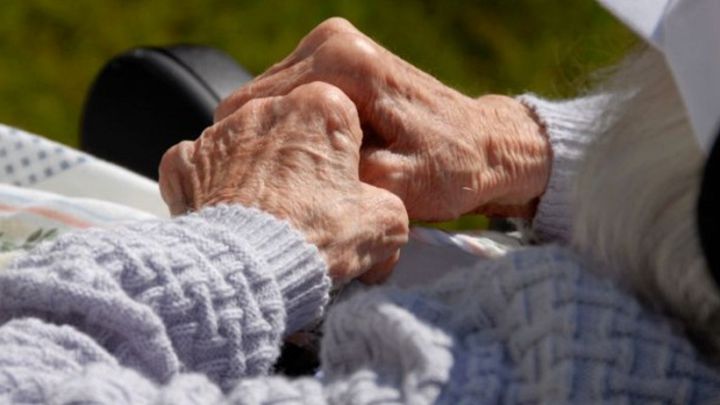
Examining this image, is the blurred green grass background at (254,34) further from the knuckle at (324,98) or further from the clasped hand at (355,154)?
the knuckle at (324,98)

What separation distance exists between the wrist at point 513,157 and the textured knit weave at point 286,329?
0.28m

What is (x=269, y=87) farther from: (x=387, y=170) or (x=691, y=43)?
(x=691, y=43)

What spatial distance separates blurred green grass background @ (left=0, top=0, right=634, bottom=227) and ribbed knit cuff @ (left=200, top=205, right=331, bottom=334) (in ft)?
5.69

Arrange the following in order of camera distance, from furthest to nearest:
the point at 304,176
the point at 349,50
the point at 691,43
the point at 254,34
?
the point at 254,34
the point at 349,50
the point at 304,176
the point at 691,43

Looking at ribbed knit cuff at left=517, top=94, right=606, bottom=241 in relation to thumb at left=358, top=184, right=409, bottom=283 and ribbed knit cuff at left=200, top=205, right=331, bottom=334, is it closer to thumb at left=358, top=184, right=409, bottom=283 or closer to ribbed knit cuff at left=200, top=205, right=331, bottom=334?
thumb at left=358, top=184, right=409, bottom=283

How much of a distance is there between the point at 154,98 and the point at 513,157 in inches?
20.0

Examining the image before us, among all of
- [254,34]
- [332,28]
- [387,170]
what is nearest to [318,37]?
[332,28]

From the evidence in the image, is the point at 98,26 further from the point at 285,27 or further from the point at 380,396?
the point at 380,396

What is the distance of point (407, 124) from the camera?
1.21 meters

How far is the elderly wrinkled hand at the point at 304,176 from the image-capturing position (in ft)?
3.57

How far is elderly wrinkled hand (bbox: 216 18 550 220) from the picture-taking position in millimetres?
1204

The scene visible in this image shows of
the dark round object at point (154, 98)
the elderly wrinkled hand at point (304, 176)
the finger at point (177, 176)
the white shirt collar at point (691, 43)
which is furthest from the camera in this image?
the dark round object at point (154, 98)

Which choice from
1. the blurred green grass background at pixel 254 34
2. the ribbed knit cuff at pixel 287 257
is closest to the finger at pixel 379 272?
the ribbed knit cuff at pixel 287 257

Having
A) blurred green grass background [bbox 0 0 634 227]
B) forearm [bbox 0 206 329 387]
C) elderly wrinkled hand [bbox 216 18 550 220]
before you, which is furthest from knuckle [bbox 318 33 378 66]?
blurred green grass background [bbox 0 0 634 227]
